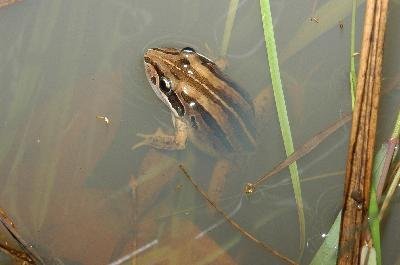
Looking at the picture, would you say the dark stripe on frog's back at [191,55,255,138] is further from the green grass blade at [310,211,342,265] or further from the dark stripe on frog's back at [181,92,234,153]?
the green grass blade at [310,211,342,265]

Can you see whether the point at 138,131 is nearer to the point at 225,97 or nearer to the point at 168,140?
the point at 168,140

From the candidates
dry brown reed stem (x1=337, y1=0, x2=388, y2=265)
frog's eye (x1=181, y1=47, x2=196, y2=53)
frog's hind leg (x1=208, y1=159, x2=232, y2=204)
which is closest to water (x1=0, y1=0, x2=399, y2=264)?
frog's hind leg (x1=208, y1=159, x2=232, y2=204)

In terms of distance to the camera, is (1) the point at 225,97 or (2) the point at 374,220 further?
(1) the point at 225,97

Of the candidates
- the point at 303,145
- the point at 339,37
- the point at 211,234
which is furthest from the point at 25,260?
the point at 339,37

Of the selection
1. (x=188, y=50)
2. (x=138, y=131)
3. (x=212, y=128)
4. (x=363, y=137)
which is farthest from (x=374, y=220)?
(x=138, y=131)

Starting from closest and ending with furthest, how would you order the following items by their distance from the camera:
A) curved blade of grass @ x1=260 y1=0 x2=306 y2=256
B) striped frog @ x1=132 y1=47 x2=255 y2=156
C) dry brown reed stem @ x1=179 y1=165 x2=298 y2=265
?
curved blade of grass @ x1=260 y1=0 x2=306 y2=256 < dry brown reed stem @ x1=179 y1=165 x2=298 y2=265 < striped frog @ x1=132 y1=47 x2=255 y2=156

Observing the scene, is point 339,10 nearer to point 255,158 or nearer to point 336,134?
point 336,134

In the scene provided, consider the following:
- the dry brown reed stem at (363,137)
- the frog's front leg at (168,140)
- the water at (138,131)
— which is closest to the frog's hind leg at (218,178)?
the water at (138,131)

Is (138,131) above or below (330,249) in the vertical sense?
above
